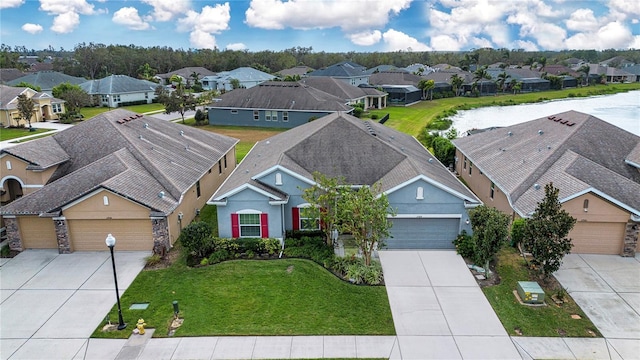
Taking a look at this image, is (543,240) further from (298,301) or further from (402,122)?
(402,122)

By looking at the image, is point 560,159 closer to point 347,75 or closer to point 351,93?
point 351,93

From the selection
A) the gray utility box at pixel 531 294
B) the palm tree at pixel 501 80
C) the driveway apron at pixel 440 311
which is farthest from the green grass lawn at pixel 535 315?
the palm tree at pixel 501 80

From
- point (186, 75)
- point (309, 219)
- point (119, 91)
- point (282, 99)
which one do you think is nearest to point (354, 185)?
point (309, 219)

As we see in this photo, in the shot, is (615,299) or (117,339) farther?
(615,299)

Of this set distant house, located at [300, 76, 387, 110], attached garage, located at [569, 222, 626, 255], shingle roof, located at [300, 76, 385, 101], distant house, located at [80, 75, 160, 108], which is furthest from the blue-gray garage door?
distant house, located at [80, 75, 160, 108]

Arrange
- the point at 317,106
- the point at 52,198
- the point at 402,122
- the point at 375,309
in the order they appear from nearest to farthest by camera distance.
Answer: the point at 375,309 → the point at 52,198 → the point at 317,106 → the point at 402,122

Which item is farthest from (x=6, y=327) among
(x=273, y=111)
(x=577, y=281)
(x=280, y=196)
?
(x=273, y=111)
